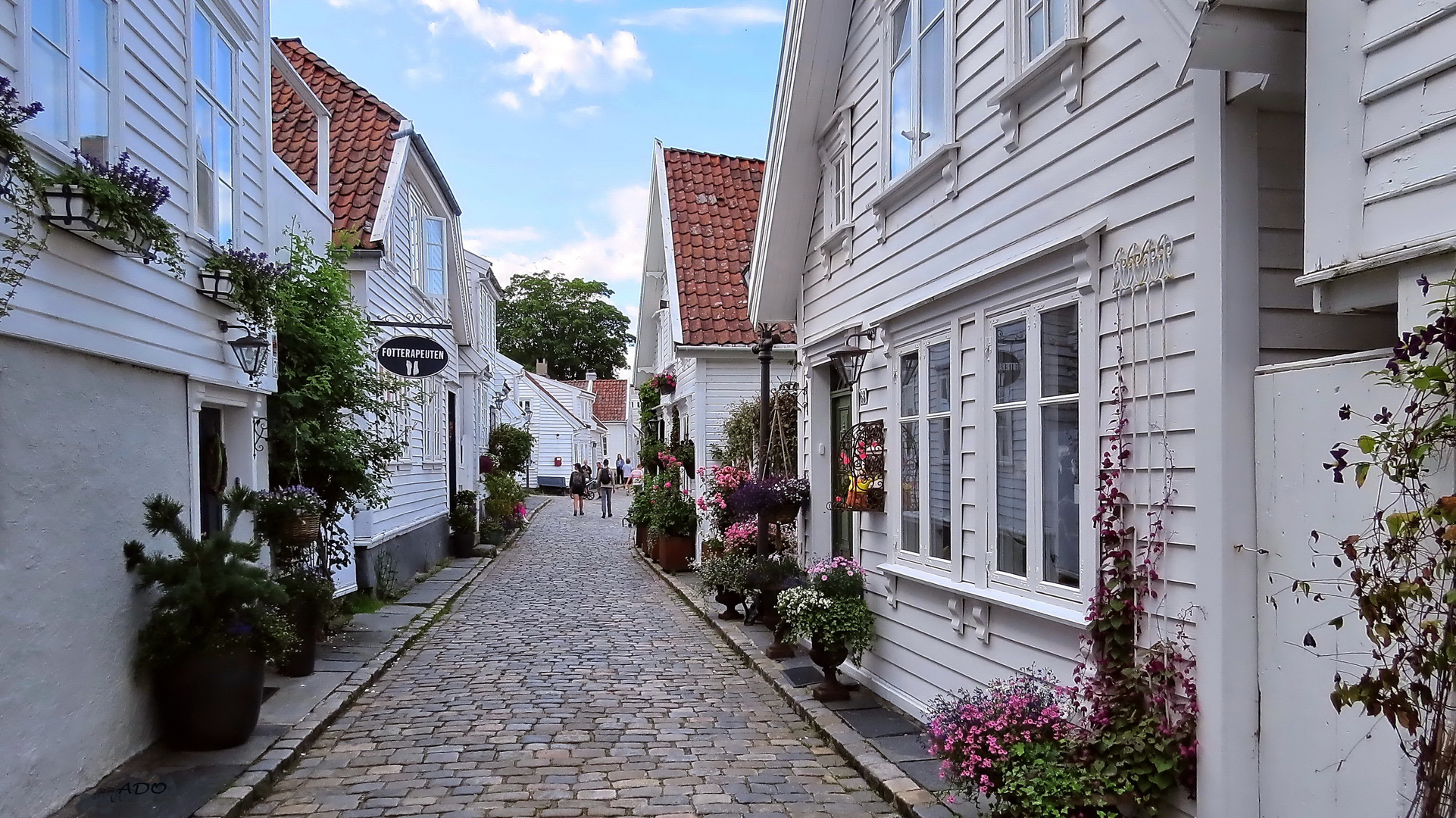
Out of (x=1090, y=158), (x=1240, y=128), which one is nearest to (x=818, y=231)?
(x=1090, y=158)

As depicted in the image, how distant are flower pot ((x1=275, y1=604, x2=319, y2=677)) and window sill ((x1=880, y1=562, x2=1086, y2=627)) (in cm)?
474

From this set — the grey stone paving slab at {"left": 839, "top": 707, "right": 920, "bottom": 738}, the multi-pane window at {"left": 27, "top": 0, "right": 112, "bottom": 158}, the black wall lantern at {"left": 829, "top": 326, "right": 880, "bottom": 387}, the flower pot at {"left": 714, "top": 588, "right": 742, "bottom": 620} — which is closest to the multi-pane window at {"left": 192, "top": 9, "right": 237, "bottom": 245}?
the multi-pane window at {"left": 27, "top": 0, "right": 112, "bottom": 158}

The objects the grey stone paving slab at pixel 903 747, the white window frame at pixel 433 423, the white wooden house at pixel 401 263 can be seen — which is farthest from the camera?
the white window frame at pixel 433 423

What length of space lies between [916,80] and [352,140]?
9.55 metres

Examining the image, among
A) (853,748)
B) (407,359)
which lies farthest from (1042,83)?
(407,359)

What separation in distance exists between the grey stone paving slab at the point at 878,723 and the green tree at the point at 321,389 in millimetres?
4912

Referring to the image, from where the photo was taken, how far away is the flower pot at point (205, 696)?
594cm

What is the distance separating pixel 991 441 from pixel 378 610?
857 cm

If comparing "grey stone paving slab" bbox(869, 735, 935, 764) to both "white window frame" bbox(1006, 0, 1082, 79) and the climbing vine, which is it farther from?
"white window frame" bbox(1006, 0, 1082, 79)

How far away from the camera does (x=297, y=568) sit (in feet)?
28.1

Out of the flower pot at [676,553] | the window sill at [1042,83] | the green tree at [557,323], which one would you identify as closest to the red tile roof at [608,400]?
the green tree at [557,323]

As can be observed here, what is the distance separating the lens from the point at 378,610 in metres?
11.7

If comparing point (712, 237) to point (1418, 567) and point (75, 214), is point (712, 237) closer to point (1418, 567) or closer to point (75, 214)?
point (75, 214)

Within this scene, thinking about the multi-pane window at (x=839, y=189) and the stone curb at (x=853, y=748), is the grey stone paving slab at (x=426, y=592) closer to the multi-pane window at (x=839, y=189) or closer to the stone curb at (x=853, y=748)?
the stone curb at (x=853, y=748)
